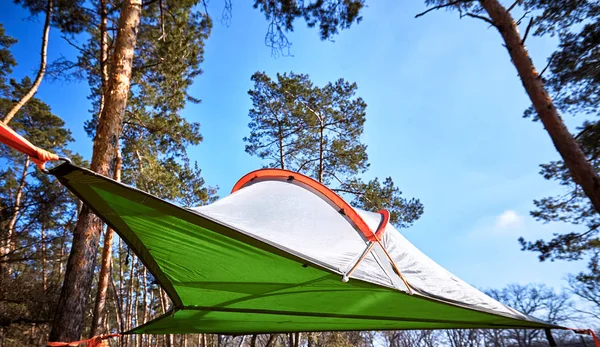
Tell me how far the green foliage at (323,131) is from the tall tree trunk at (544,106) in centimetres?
497

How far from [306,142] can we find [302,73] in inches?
70.1

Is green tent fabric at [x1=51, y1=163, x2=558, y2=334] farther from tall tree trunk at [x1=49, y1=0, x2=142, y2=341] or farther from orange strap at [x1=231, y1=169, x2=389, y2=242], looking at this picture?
tall tree trunk at [x1=49, y1=0, x2=142, y2=341]

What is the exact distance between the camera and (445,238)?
12.7 meters

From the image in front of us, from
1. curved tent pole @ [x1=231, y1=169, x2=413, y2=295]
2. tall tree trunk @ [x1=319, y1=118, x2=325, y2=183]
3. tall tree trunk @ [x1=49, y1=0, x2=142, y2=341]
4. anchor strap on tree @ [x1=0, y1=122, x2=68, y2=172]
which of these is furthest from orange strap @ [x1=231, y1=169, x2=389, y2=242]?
tall tree trunk @ [x1=319, y1=118, x2=325, y2=183]

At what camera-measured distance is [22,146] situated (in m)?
0.92

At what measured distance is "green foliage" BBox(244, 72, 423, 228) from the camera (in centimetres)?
851

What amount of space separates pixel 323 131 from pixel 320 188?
A: 6.43 metres

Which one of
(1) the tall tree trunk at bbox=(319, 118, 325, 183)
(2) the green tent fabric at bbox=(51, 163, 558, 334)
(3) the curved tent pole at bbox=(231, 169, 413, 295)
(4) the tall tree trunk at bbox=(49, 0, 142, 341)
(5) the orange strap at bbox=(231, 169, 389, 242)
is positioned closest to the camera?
(2) the green tent fabric at bbox=(51, 163, 558, 334)

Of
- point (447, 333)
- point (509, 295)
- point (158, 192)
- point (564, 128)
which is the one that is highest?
point (158, 192)

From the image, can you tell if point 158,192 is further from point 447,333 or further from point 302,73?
point 447,333

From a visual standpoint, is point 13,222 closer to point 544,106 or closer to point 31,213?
point 31,213

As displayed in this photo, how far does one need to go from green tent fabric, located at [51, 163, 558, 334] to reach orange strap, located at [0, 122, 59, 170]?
54mm

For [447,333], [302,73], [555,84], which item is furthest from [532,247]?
[447,333]

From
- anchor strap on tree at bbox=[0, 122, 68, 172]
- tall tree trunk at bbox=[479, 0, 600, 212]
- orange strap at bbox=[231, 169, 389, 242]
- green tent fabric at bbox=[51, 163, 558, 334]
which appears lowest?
green tent fabric at bbox=[51, 163, 558, 334]
